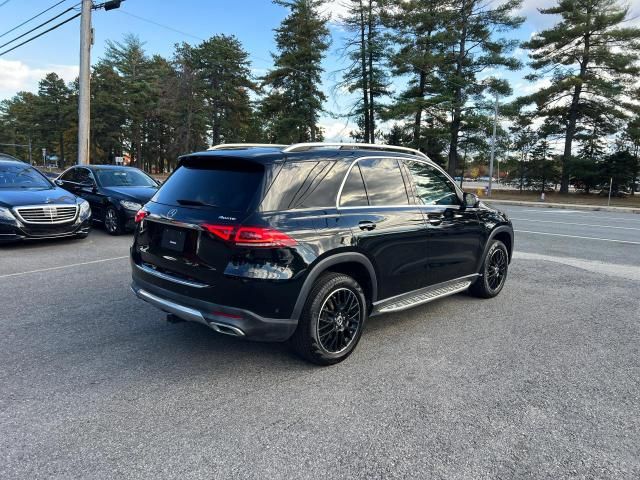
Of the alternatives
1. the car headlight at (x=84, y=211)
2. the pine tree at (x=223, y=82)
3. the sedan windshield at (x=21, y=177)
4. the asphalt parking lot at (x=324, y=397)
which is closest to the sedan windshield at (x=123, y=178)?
the sedan windshield at (x=21, y=177)

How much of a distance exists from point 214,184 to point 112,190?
24.8 feet

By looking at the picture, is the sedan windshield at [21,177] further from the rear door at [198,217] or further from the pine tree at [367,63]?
the pine tree at [367,63]

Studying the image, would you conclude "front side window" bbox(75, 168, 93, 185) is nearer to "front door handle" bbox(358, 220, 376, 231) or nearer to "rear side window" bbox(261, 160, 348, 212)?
"rear side window" bbox(261, 160, 348, 212)

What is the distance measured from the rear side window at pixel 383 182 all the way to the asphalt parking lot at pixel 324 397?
1.33 m

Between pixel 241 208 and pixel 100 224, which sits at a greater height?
pixel 241 208

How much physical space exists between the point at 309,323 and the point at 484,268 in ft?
9.57

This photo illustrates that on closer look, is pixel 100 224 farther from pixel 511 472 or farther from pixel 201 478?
pixel 511 472

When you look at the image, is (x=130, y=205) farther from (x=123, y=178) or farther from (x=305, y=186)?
(x=305, y=186)

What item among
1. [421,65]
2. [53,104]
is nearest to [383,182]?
[421,65]

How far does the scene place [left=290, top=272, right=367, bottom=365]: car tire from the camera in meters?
3.40

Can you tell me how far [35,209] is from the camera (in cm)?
796

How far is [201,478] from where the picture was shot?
2.29 m

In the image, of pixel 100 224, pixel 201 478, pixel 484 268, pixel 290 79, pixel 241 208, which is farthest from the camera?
pixel 290 79

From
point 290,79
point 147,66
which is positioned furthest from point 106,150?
point 290,79
